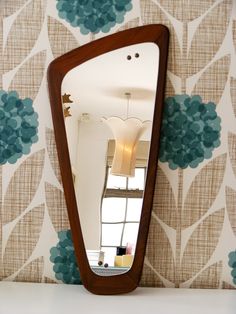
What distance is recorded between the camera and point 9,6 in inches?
48.3

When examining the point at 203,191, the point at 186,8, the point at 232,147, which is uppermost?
the point at 186,8

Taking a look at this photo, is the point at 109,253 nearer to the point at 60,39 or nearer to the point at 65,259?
the point at 65,259

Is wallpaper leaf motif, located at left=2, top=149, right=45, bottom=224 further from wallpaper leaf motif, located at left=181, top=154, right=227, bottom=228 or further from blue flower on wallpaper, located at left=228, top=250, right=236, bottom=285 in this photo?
blue flower on wallpaper, located at left=228, top=250, right=236, bottom=285

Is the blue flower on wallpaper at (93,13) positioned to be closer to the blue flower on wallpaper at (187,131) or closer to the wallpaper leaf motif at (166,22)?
the wallpaper leaf motif at (166,22)

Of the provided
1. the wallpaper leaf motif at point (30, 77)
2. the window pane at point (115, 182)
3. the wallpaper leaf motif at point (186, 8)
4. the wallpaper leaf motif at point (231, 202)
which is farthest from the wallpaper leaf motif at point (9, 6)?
the wallpaper leaf motif at point (231, 202)

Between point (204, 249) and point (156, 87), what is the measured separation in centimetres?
43

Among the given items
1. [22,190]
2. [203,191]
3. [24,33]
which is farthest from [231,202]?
[24,33]

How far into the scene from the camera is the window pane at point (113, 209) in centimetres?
116

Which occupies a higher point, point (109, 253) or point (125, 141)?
point (125, 141)

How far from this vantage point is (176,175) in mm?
1190

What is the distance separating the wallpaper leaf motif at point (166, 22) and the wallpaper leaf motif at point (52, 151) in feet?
1.15

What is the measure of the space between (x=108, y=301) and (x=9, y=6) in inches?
31.1

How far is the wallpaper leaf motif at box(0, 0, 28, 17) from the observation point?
4.02 feet

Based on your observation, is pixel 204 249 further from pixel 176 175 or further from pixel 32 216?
pixel 32 216
